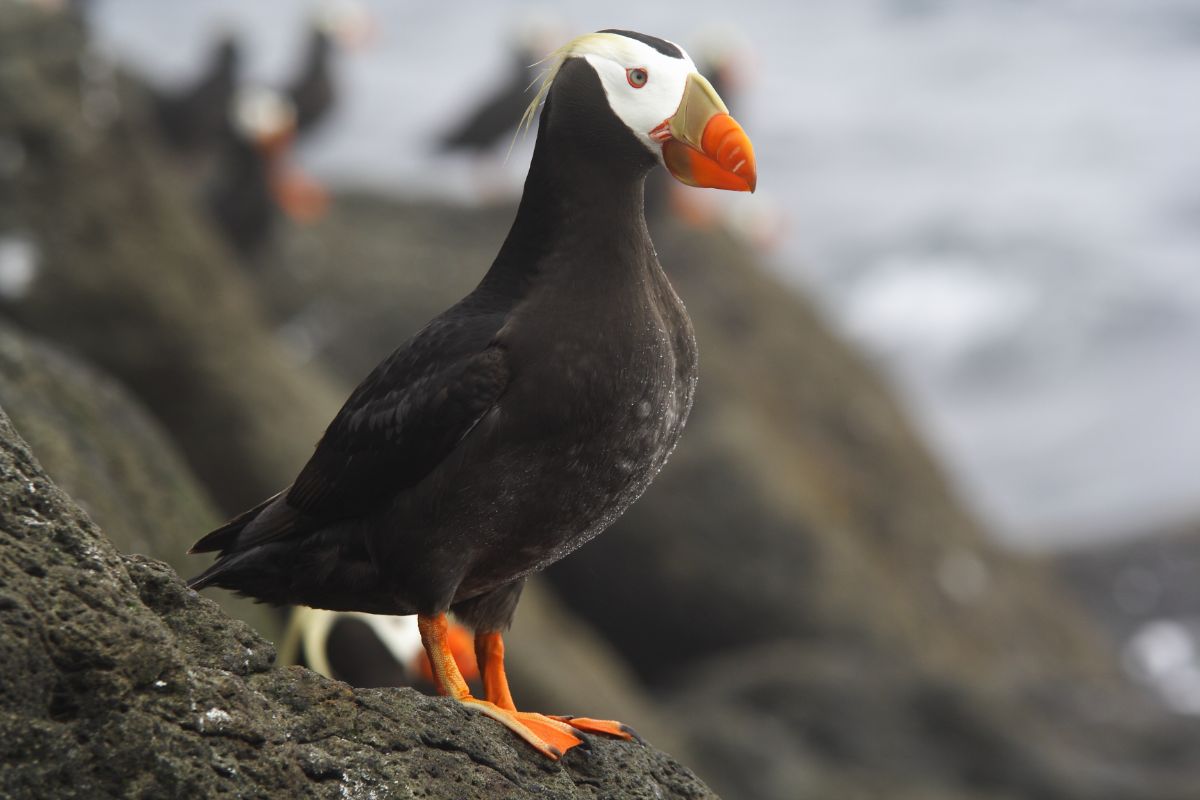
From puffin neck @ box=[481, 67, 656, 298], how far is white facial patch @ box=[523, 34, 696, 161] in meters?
0.03

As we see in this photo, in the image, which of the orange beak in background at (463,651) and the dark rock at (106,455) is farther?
the orange beak in background at (463,651)

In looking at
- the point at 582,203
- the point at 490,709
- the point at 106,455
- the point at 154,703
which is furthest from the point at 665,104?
the point at 106,455

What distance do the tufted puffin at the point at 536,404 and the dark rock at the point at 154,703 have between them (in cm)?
41

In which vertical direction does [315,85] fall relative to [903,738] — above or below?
above

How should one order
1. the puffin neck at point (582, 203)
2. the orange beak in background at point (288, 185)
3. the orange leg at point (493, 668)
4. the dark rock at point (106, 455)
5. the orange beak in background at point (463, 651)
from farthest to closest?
the orange beak in background at point (288, 185) < the orange beak in background at point (463, 651) < the dark rock at point (106, 455) < the orange leg at point (493, 668) < the puffin neck at point (582, 203)

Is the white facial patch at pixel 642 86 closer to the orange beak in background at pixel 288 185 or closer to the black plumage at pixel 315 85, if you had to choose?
the orange beak in background at pixel 288 185

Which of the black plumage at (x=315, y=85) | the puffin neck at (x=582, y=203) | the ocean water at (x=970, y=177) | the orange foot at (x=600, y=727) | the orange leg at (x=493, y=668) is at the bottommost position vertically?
the orange foot at (x=600, y=727)

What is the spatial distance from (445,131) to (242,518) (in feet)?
48.8

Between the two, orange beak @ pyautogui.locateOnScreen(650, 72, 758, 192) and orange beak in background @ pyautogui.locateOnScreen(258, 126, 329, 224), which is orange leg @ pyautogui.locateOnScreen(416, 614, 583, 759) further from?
orange beak in background @ pyautogui.locateOnScreen(258, 126, 329, 224)

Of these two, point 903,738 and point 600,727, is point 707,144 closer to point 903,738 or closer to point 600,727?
point 600,727

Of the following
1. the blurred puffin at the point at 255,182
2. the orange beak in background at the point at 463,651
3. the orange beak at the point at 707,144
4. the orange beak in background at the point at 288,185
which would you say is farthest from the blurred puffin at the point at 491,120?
the orange beak at the point at 707,144

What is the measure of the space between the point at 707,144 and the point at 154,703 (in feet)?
5.95

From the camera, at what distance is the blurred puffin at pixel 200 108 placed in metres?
17.0

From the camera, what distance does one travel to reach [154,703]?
3055 mm
